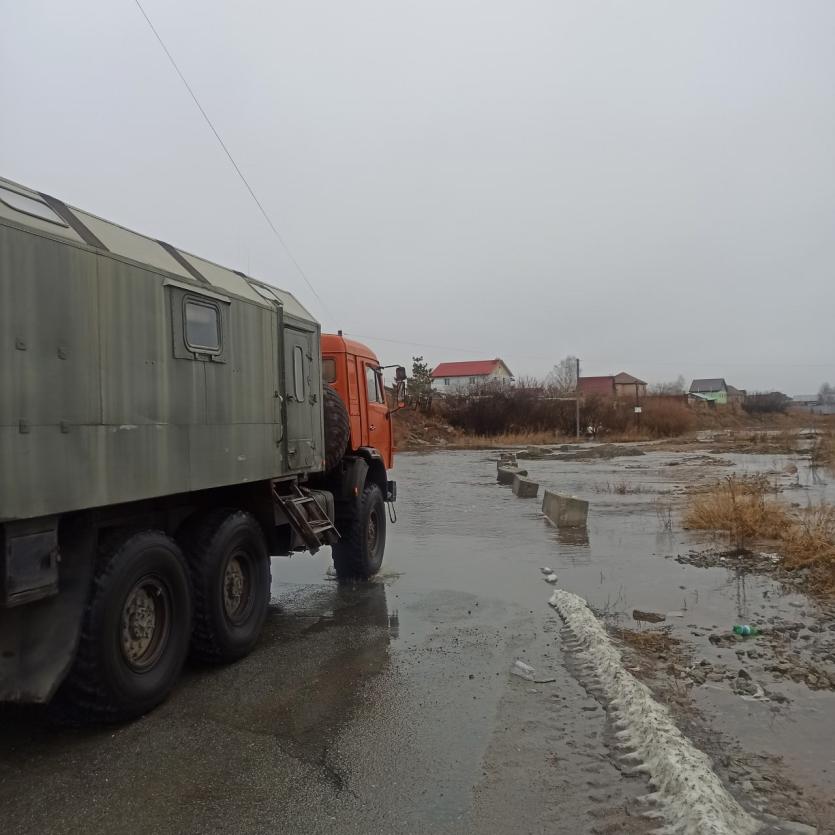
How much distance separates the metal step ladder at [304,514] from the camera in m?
6.73

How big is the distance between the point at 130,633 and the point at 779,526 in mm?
9791

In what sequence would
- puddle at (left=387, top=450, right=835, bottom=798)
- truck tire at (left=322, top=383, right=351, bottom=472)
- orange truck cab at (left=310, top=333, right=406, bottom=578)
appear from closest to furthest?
puddle at (left=387, top=450, right=835, bottom=798) < truck tire at (left=322, top=383, right=351, bottom=472) < orange truck cab at (left=310, top=333, right=406, bottom=578)

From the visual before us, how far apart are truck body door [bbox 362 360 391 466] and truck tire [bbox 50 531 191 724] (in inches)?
192

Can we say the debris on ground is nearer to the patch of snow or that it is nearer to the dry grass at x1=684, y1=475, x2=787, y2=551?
the patch of snow

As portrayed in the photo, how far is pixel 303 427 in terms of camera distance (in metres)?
7.17

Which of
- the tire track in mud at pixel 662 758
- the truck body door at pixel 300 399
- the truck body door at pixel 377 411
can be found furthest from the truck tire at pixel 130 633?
the truck body door at pixel 377 411

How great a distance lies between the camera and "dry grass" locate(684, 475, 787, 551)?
11352 millimetres

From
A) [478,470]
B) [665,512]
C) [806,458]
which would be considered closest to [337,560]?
[665,512]

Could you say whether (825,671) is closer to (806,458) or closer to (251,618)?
(251,618)

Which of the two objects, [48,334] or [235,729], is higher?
[48,334]

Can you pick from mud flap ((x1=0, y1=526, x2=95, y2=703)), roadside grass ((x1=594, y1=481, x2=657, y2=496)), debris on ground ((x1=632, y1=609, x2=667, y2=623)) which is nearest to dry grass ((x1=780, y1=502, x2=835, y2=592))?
debris on ground ((x1=632, y1=609, x2=667, y2=623))

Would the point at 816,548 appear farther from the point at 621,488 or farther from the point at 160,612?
the point at 621,488

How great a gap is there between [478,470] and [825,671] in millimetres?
22347

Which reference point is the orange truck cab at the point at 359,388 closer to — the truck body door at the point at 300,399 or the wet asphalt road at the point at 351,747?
the truck body door at the point at 300,399
